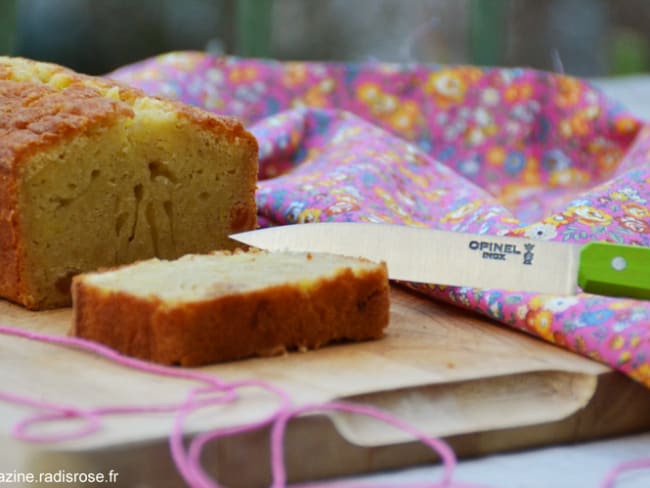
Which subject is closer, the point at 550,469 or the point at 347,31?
the point at 550,469

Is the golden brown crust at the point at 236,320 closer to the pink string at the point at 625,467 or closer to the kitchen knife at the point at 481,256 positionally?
the kitchen knife at the point at 481,256

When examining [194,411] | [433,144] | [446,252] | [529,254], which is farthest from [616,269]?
[433,144]

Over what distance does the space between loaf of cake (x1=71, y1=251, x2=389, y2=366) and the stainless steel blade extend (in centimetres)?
12

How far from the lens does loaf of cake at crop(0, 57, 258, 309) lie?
2.42 meters

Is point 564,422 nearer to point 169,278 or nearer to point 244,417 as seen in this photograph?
point 244,417

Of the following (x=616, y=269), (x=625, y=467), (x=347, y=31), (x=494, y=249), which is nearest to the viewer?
(x=625, y=467)

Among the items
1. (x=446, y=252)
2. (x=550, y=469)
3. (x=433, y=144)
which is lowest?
(x=550, y=469)

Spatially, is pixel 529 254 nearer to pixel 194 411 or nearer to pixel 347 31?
pixel 194 411

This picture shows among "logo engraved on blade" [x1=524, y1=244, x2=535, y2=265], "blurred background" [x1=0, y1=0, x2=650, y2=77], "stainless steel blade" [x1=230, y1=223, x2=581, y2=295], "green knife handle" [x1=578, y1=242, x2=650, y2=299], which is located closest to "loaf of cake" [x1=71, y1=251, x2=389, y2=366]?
"stainless steel blade" [x1=230, y1=223, x2=581, y2=295]

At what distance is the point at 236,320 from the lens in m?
2.03

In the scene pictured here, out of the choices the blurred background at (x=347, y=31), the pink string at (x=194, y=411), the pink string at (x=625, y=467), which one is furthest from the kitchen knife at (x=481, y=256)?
the blurred background at (x=347, y=31)

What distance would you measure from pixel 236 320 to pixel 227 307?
0.03 m

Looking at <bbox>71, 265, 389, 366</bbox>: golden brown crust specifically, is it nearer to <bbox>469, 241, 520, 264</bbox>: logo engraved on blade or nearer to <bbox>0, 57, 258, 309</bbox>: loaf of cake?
<bbox>469, 241, 520, 264</bbox>: logo engraved on blade

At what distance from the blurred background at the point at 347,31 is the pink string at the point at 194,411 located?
4058 mm
